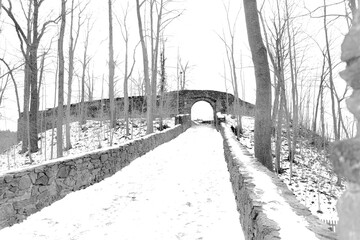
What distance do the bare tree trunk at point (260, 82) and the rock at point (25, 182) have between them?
14.0ft

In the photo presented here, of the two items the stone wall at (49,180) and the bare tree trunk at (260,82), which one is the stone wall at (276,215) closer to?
the bare tree trunk at (260,82)

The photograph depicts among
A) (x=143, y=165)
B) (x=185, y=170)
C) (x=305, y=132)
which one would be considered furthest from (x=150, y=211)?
(x=305, y=132)

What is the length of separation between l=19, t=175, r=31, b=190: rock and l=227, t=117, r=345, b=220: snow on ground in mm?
7564

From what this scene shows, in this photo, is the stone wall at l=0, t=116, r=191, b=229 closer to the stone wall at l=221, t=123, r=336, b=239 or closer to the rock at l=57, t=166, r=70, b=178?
the rock at l=57, t=166, r=70, b=178

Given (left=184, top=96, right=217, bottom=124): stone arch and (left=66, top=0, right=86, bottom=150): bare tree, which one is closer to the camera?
(left=66, top=0, right=86, bottom=150): bare tree

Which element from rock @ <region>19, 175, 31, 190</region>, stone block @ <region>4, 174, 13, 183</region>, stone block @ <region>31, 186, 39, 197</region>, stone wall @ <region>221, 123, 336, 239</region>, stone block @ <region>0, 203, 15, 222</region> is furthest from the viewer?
stone block @ <region>31, 186, 39, 197</region>

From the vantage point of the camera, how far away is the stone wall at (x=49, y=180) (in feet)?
12.9

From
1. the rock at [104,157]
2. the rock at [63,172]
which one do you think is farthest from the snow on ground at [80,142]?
the rock at [63,172]

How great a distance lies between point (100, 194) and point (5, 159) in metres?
14.5

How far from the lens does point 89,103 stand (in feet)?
94.8

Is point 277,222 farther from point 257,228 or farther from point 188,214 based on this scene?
point 188,214

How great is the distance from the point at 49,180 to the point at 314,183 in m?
10.7

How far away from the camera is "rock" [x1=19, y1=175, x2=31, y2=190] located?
4.17 meters

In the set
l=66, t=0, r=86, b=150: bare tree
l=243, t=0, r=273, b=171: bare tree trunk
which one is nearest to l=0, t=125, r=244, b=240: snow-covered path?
l=243, t=0, r=273, b=171: bare tree trunk
